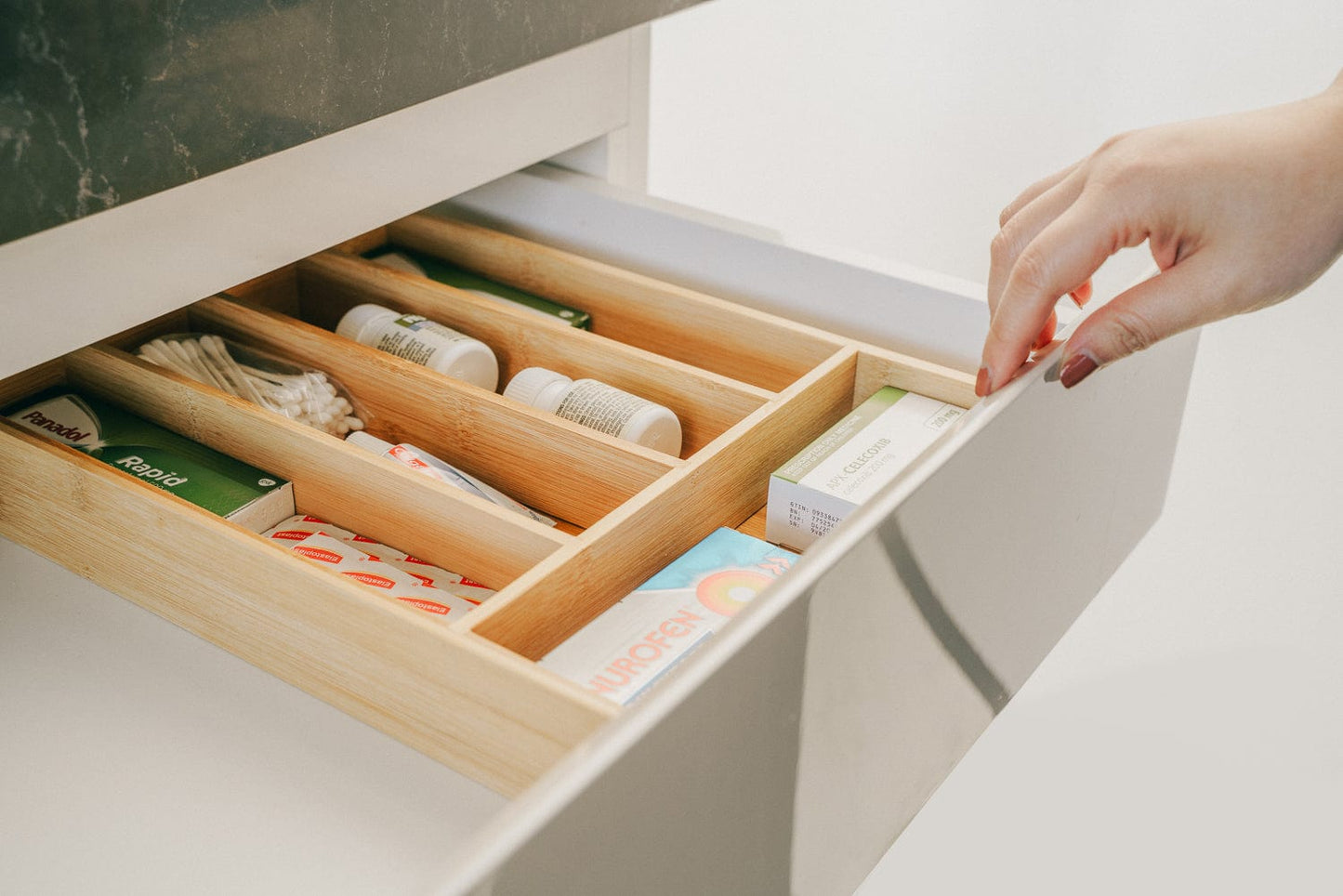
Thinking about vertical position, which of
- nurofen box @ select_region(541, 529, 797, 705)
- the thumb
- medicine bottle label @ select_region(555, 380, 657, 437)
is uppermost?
the thumb

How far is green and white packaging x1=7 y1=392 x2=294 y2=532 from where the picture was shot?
2.50ft

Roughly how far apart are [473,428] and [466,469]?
0.13ft

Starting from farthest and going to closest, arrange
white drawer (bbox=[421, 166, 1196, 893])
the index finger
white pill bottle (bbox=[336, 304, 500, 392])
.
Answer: white pill bottle (bbox=[336, 304, 500, 392]) < the index finger < white drawer (bbox=[421, 166, 1196, 893])

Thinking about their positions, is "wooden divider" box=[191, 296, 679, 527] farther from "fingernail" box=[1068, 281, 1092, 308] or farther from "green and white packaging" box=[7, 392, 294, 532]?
"fingernail" box=[1068, 281, 1092, 308]

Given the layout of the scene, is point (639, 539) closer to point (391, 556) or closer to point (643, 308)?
point (391, 556)

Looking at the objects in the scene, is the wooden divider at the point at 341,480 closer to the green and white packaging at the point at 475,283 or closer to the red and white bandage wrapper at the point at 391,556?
the red and white bandage wrapper at the point at 391,556

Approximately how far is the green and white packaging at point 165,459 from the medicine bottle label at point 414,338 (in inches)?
6.4

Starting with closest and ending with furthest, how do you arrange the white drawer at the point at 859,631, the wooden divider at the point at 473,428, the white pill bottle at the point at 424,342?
1. the white drawer at the point at 859,631
2. the wooden divider at the point at 473,428
3. the white pill bottle at the point at 424,342

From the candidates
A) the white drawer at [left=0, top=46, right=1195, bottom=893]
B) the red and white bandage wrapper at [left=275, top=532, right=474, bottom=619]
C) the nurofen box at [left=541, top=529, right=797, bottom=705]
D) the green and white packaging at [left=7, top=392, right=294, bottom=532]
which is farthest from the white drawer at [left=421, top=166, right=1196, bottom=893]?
the green and white packaging at [left=7, top=392, right=294, bottom=532]

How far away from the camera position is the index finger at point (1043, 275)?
69cm

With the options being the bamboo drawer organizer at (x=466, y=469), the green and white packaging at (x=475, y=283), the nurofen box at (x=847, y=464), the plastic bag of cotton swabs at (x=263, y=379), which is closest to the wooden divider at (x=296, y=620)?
the bamboo drawer organizer at (x=466, y=469)

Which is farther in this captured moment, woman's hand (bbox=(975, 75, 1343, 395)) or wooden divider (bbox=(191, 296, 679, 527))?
wooden divider (bbox=(191, 296, 679, 527))

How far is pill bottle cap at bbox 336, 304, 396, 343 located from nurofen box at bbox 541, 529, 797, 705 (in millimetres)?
336

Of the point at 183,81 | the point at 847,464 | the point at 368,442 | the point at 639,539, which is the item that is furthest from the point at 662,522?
the point at 183,81
